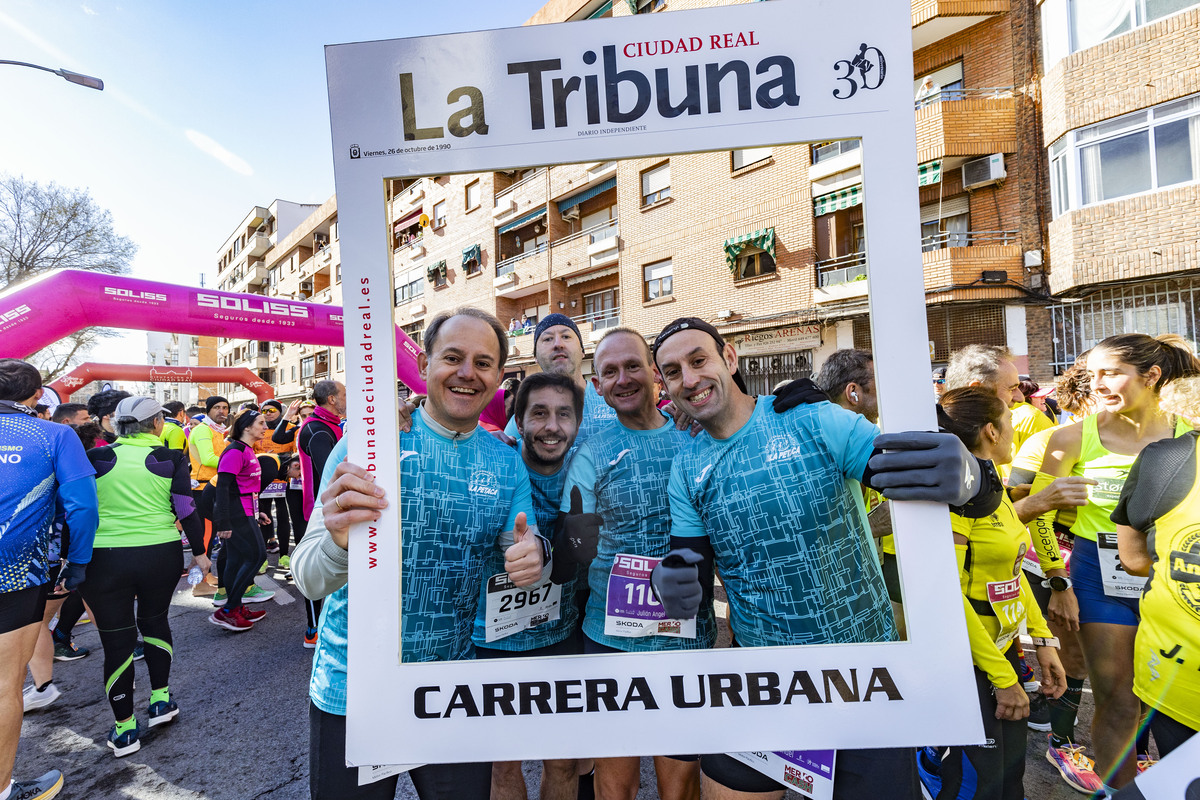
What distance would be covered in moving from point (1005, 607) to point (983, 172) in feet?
39.7

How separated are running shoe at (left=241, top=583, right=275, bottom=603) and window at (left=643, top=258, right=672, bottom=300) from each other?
19.1 ft

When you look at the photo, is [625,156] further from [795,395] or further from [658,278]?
[795,395]

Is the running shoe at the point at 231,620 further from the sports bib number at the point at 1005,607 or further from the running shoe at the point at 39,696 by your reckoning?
the sports bib number at the point at 1005,607

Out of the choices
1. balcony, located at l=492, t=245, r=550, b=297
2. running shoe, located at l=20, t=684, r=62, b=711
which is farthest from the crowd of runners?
running shoe, located at l=20, t=684, r=62, b=711

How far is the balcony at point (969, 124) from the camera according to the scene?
33.7ft

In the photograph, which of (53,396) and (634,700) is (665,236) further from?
(53,396)

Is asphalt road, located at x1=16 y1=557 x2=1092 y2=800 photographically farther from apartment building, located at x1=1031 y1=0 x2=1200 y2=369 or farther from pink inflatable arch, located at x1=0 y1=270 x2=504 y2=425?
apartment building, located at x1=1031 y1=0 x2=1200 y2=369

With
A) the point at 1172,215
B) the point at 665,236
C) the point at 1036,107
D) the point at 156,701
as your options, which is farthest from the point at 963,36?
the point at 156,701

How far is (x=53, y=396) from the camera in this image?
7387 mm

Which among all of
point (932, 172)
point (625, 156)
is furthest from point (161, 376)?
point (932, 172)

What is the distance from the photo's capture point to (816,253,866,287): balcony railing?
1.12m

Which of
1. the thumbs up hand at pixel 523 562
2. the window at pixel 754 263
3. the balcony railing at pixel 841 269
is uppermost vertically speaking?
the window at pixel 754 263

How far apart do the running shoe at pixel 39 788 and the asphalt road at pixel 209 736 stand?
0.25 feet

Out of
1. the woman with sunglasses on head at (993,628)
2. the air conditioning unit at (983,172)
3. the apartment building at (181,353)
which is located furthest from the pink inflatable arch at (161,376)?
the apartment building at (181,353)
